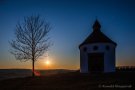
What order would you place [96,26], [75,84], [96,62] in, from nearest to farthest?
[75,84], [96,62], [96,26]

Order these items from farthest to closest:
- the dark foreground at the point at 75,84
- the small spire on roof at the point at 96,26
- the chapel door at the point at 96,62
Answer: the small spire on roof at the point at 96,26 < the chapel door at the point at 96,62 < the dark foreground at the point at 75,84

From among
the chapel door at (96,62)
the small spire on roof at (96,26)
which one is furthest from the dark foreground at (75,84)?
the small spire on roof at (96,26)

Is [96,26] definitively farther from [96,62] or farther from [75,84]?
[75,84]

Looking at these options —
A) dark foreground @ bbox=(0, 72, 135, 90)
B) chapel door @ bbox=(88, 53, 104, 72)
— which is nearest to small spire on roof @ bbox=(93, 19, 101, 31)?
chapel door @ bbox=(88, 53, 104, 72)

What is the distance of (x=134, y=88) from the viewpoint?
1416 centimetres

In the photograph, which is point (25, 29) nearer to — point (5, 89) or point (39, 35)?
point (39, 35)

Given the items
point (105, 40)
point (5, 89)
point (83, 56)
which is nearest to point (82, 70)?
point (83, 56)

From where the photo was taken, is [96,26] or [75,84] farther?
[96,26]

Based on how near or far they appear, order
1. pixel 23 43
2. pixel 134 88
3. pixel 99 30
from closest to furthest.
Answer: pixel 134 88, pixel 23 43, pixel 99 30

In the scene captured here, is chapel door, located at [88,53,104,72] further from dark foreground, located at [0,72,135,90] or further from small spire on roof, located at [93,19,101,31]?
dark foreground, located at [0,72,135,90]

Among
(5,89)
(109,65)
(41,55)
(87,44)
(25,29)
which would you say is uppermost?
(25,29)

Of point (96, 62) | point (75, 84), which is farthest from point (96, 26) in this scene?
point (75, 84)

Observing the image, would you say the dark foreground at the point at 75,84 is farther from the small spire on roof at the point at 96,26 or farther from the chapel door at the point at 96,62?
the small spire on roof at the point at 96,26

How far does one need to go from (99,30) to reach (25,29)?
643 inches
